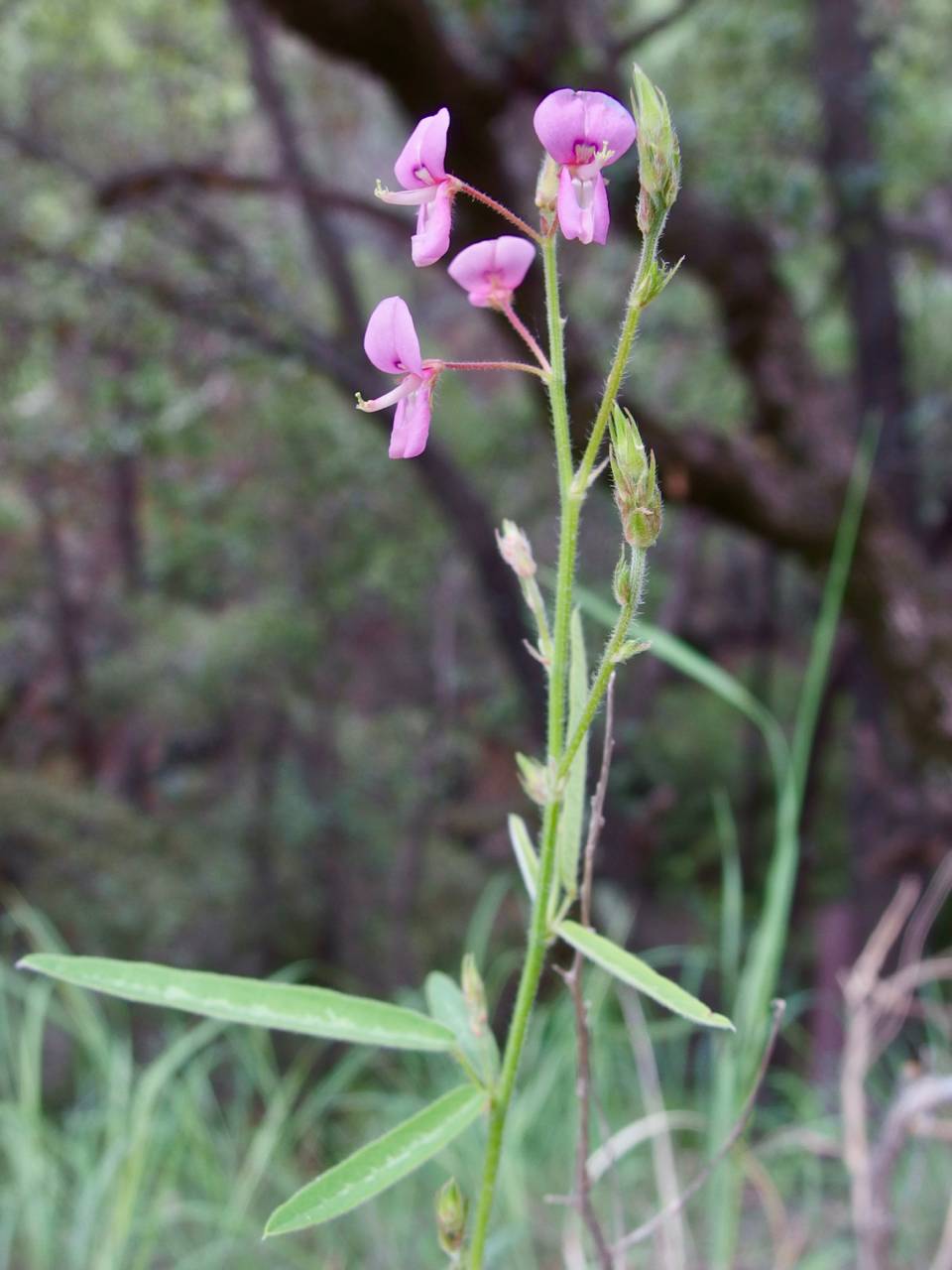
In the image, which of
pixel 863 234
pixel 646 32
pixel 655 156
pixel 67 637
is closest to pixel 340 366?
pixel 646 32

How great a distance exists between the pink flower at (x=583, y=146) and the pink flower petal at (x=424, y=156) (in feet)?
0.15

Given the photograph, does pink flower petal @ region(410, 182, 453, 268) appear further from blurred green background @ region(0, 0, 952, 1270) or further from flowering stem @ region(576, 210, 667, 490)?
blurred green background @ region(0, 0, 952, 1270)

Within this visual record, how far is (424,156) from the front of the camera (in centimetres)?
52

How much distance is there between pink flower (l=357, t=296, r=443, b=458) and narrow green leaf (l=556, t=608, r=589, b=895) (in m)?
0.12

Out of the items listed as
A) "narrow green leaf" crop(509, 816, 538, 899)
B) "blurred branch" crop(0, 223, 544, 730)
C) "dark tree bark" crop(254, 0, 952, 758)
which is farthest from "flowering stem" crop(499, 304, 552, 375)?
"blurred branch" crop(0, 223, 544, 730)

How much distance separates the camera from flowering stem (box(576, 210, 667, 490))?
0.46 m

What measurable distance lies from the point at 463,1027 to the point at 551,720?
0.22 metres

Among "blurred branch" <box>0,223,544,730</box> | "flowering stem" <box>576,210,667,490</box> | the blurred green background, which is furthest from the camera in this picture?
"blurred branch" <box>0,223,544,730</box>

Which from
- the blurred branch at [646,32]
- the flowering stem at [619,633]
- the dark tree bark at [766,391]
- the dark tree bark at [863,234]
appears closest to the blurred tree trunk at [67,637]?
the dark tree bark at [766,391]

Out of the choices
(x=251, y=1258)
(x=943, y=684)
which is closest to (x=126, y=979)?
(x=251, y=1258)

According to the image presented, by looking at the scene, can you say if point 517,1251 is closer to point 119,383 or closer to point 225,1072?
point 225,1072

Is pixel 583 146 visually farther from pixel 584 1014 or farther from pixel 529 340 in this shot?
pixel 584 1014

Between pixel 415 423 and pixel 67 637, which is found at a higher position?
pixel 415 423

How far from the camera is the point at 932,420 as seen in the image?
4719 mm
